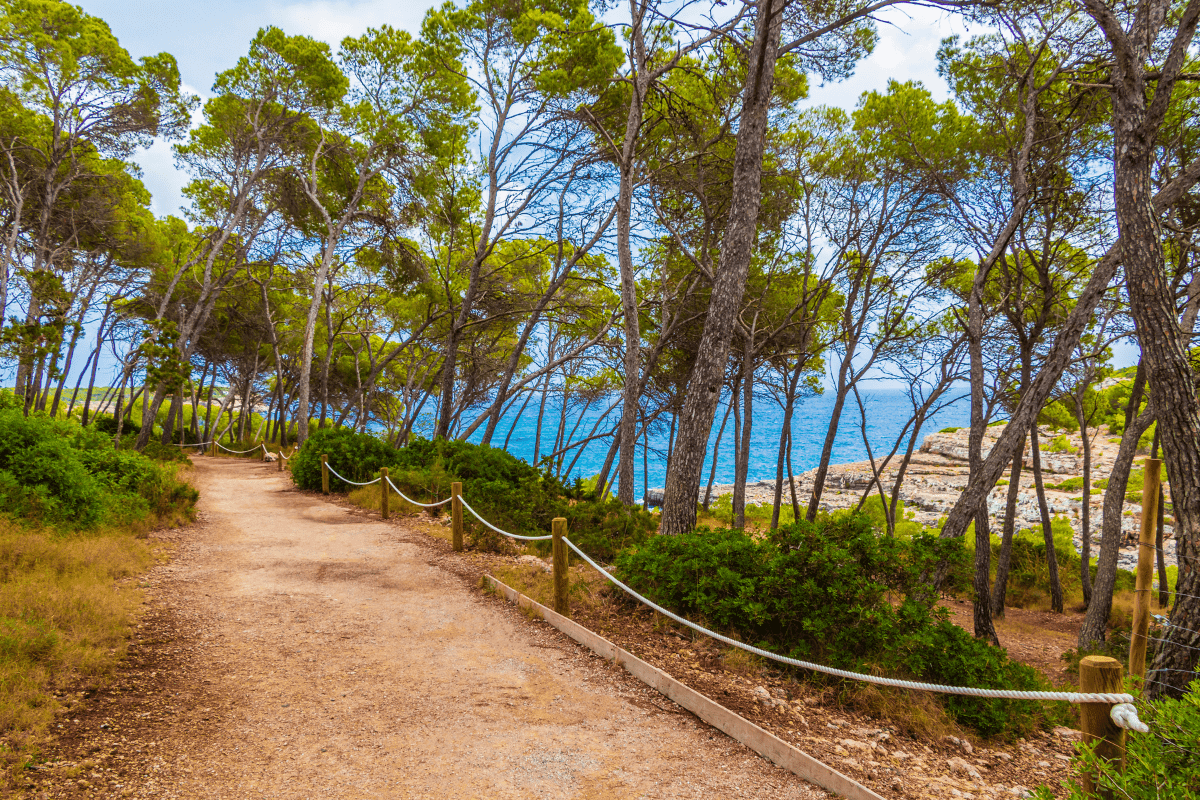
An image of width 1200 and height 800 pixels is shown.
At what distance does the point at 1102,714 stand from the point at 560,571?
3.86m

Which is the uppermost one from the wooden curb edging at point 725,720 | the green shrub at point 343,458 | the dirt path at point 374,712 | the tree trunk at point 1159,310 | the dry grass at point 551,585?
the tree trunk at point 1159,310

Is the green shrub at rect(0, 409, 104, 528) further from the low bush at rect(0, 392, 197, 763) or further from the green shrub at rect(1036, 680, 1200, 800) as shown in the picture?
the green shrub at rect(1036, 680, 1200, 800)

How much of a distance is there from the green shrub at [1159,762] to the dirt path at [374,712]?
1285 millimetres

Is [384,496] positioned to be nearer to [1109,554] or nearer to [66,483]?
[66,483]

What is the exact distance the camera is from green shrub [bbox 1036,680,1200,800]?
Answer: 1842mm

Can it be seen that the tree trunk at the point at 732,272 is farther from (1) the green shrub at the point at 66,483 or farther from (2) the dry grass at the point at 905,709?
(1) the green shrub at the point at 66,483

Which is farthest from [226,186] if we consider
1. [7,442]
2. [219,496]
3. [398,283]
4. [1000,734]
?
[1000,734]

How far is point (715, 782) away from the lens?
9.76 feet

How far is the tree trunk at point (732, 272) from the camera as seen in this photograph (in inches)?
247

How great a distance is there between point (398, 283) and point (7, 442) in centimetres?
1212

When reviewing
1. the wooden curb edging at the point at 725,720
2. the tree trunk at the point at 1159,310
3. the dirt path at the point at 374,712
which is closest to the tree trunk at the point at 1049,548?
the tree trunk at the point at 1159,310

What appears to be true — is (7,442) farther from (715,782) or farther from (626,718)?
(715,782)

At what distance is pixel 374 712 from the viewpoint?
3.51 meters

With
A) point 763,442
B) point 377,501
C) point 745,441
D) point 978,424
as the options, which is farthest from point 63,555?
point 763,442
